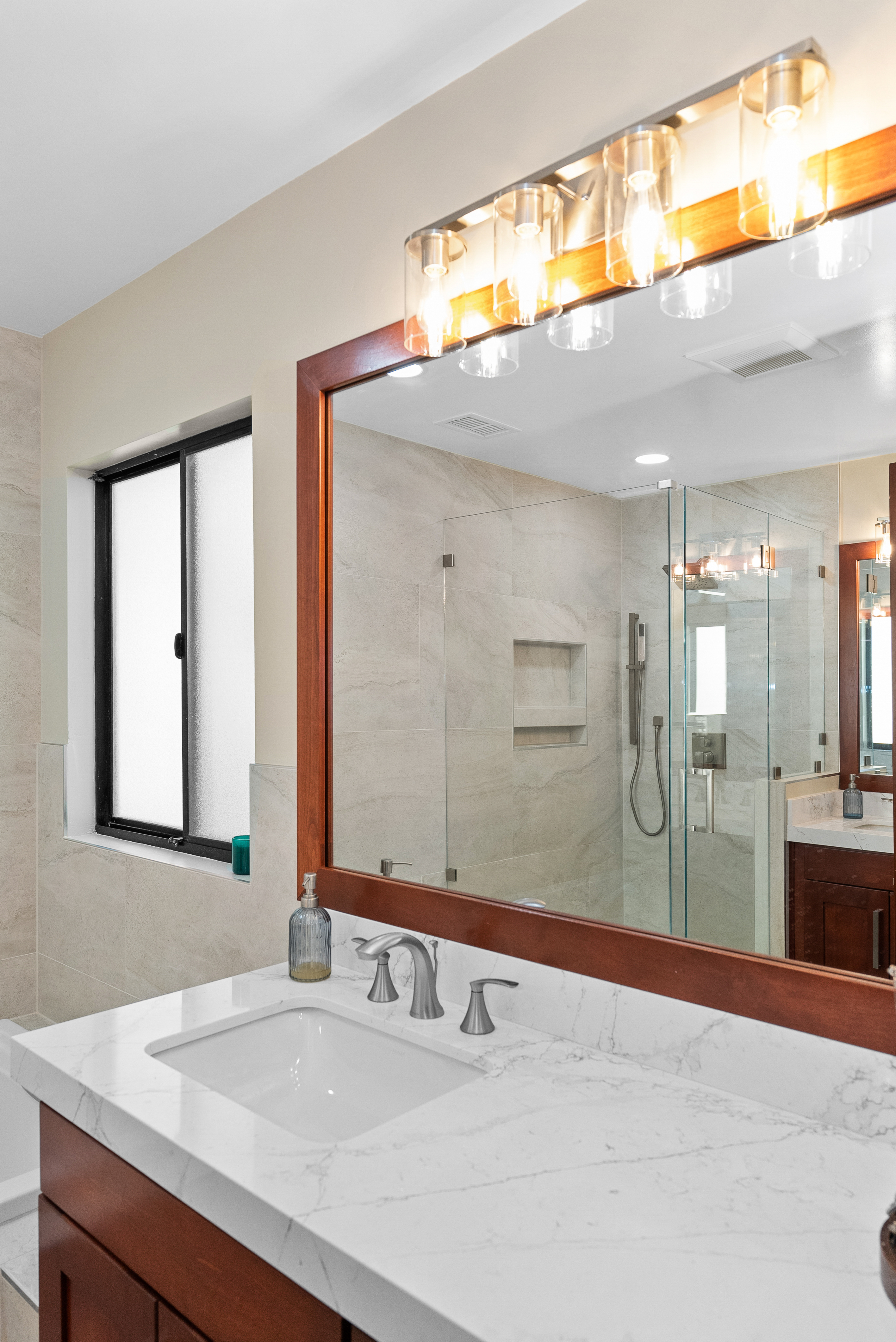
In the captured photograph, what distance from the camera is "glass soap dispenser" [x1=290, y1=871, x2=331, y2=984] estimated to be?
1.66 metres

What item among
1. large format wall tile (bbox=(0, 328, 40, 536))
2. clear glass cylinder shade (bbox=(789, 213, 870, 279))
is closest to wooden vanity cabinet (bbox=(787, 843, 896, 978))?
clear glass cylinder shade (bbox=(789, 213, 870, 279))

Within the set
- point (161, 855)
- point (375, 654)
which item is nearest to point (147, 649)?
point (161, 855)

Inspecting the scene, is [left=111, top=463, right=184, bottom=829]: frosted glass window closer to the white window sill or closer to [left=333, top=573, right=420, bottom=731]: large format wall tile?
the white window sill

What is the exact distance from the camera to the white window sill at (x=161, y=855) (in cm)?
222

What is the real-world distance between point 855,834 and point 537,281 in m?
0.94

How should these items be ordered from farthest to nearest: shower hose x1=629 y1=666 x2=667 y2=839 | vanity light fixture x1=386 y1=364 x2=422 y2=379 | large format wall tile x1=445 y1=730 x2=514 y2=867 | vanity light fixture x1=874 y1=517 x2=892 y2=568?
1. vanity light fixture x1=386 y1=364 x2=422 y2=379
2. large format wall tile x1=445 y1=730 x2=514 y2=867
3. shower hose x1=629 y1=666 x2=667 y2=839
4. vanity light fixture x1=874 y1=517 x2=892 y2=568

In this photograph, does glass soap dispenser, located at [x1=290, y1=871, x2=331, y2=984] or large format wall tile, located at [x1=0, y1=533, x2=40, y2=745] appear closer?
glass soap dispenser, located at [x1=290, y1=871, x2=331, y2=984]

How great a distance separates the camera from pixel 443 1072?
1.36 m

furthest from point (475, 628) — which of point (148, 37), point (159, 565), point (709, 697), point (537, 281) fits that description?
point (159, 565)

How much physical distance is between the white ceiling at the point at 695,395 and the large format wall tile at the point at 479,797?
0.48m

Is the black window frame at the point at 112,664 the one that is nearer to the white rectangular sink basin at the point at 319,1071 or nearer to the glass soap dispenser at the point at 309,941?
the glass soap dispenser at the point at 309,941

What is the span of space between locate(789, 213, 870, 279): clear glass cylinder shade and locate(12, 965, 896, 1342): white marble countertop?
3.35ft

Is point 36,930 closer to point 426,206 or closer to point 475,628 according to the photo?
point 475,628

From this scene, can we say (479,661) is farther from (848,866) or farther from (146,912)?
(146,912)
